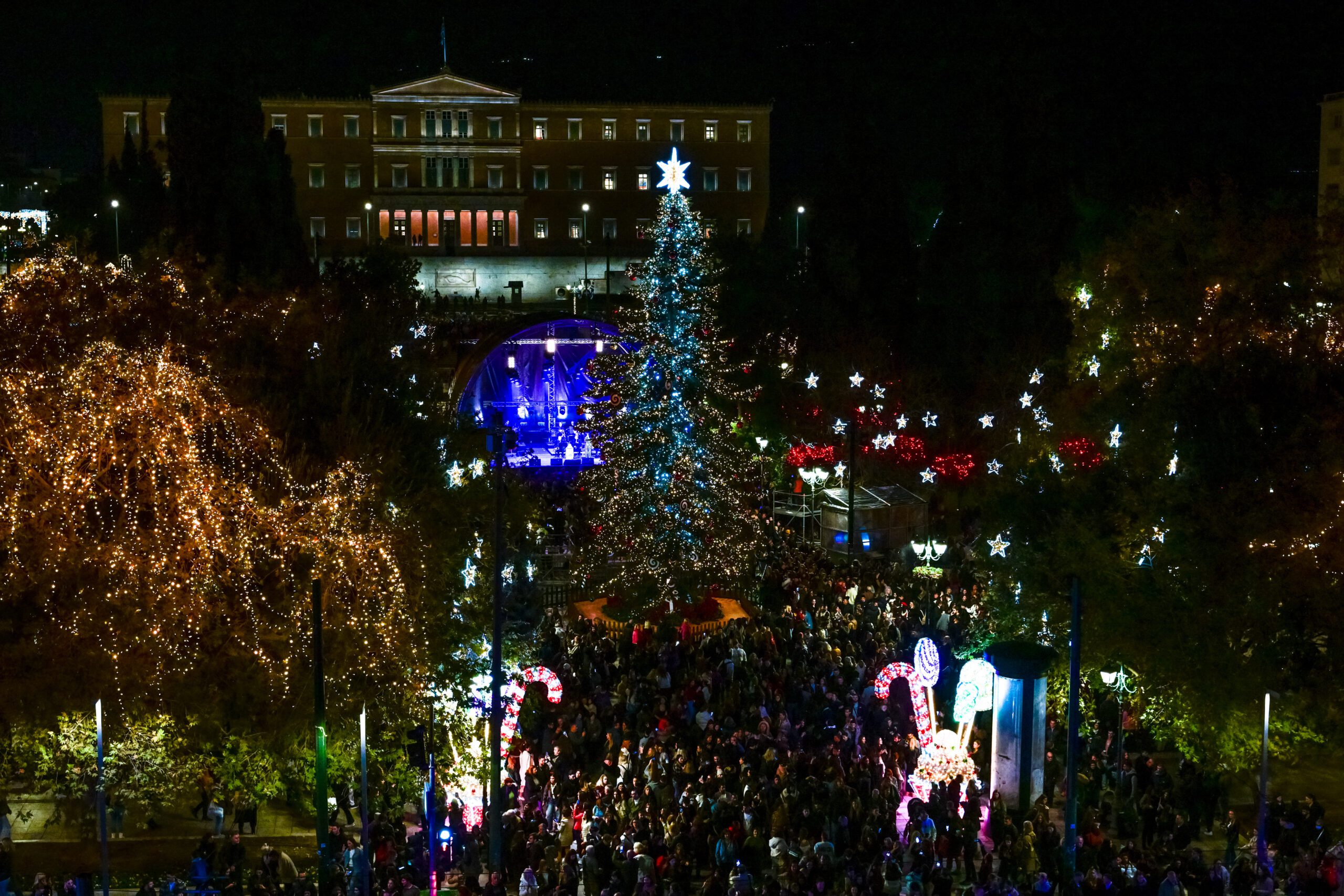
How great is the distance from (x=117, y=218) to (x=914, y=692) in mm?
38039

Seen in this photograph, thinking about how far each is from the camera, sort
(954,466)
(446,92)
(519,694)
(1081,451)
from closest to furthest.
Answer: (519,694) → (1081,451) → (954,466) → (446,92)

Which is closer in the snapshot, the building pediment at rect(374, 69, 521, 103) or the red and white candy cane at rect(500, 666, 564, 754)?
the red and white candy cane at rect(500, 666, 564, 754)

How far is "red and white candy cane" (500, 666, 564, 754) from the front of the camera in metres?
18.2

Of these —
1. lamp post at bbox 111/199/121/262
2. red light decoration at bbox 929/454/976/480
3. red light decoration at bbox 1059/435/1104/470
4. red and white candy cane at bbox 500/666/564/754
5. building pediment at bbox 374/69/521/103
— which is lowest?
red light decoration at bbox 929/454/976/480

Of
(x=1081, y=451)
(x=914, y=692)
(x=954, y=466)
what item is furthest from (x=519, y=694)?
(x=954, y=466)

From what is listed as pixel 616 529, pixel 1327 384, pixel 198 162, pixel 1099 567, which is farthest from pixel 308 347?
pixel 198 162

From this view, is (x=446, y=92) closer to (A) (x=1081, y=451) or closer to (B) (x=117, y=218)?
(B) (x=117, y=218)

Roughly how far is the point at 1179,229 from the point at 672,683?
12.5 m

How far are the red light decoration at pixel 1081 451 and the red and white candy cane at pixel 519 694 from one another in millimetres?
9946

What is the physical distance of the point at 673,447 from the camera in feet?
88.1

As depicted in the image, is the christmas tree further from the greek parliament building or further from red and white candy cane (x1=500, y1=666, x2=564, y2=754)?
the greek parliament building

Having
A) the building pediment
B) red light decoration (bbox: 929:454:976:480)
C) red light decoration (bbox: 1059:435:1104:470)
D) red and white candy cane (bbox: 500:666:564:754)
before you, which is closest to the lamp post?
the building pediment

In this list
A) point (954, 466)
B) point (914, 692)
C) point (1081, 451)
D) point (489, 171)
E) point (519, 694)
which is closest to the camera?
point (914, 692)

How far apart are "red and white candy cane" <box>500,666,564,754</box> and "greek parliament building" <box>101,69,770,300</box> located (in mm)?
53041
